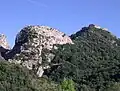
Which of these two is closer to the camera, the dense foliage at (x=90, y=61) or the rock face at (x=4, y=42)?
the dense foliage at (x=90, y=61)

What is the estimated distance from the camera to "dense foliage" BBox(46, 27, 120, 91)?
114688 millimetres

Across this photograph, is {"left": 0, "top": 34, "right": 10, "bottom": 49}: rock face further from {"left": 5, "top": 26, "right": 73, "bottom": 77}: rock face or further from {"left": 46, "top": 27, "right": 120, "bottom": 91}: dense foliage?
{"left": 46, "top": 27, "right": 120, "bottom": 91}: dense foliage

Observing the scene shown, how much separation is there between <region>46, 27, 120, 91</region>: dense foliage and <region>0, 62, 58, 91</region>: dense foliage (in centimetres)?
4698

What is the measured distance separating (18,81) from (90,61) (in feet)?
251

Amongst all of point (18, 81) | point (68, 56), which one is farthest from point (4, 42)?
point (18, 81)

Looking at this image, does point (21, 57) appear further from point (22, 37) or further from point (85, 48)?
point (85, 48)

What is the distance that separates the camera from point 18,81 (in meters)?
57.4

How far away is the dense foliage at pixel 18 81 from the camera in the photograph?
55750 mm

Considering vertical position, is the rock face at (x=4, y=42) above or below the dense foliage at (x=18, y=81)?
above

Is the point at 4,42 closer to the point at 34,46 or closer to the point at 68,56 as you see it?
the point at 34,46

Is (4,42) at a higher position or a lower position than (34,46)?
higher

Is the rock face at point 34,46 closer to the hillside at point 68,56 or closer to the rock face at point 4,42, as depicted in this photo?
the hillside at point 68,56

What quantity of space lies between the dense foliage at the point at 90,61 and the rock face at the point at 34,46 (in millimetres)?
2815

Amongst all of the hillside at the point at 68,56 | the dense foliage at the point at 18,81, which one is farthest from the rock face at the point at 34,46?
the dense foliage at the point at 18,81
